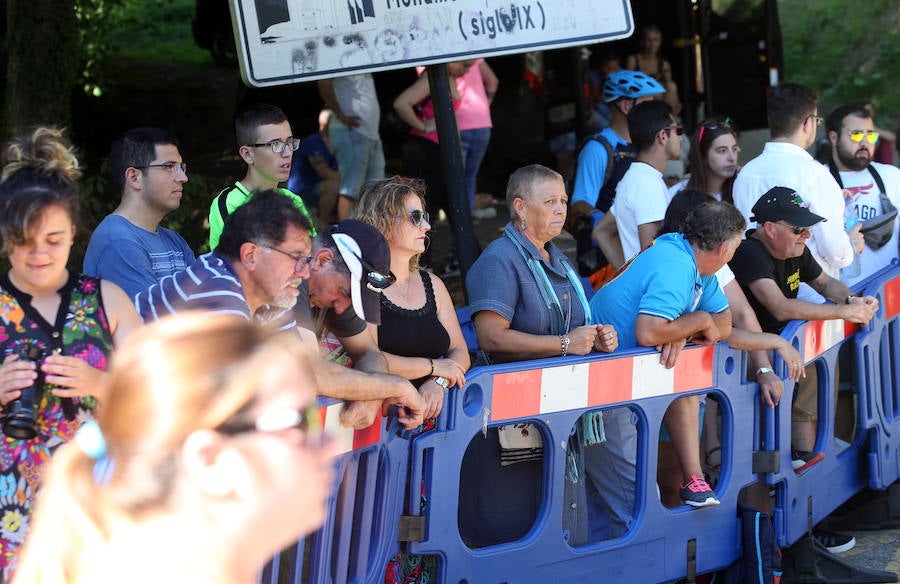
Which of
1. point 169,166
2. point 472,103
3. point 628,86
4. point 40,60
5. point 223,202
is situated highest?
point 40,60

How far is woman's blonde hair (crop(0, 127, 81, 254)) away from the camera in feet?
10.2

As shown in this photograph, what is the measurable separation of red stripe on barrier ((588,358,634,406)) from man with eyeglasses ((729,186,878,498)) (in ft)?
3.78

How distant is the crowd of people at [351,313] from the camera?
164 cm

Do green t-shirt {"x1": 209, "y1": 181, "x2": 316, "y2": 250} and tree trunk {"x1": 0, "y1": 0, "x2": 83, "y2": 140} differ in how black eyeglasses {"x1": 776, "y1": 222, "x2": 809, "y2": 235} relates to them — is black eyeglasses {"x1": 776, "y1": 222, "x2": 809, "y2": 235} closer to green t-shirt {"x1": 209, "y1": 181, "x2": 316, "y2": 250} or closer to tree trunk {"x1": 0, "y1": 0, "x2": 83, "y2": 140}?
green t-shirt {"x1": 209, "y1": 181, "x2": 316, "y2": 250}

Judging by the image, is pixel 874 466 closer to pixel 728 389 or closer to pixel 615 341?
pixel 728 389

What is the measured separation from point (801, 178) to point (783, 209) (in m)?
0.51

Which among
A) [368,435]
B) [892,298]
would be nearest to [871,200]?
[892,298]

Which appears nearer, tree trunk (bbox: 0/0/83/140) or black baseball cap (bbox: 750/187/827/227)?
black baseball cap (bbox: 750/187/827/227)

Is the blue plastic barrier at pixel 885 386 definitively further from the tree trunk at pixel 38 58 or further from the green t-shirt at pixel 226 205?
the tree trunk at pixel 38 58

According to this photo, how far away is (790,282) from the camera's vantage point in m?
5.54

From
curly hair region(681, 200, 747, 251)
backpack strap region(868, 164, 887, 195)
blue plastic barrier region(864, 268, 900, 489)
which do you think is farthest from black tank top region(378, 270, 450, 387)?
backpack strap region(868, 164, 887, 195)

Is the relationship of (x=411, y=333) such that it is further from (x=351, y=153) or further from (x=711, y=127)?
(x=351, y=153)

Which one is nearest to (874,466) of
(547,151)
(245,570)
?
(245,570)

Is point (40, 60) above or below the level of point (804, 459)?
above
